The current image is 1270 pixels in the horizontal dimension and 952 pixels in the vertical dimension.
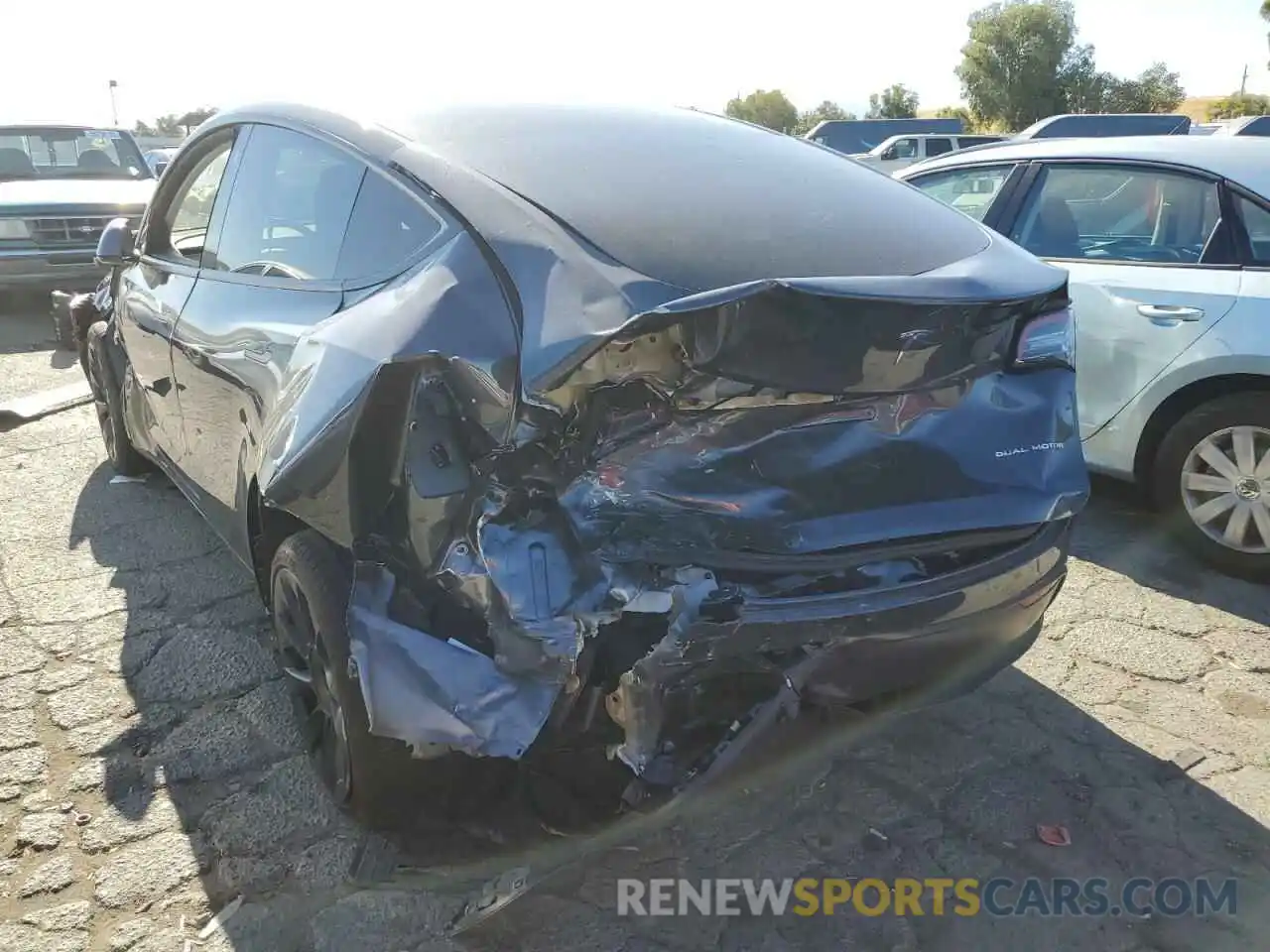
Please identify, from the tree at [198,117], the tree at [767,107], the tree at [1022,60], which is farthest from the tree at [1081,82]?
the tree at [198,117]

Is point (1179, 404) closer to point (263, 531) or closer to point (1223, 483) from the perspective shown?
point (1223, 483)

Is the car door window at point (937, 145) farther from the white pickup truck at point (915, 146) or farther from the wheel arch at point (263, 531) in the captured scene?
the wheel arch at point (263, 531)

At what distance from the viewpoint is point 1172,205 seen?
4.13 meters

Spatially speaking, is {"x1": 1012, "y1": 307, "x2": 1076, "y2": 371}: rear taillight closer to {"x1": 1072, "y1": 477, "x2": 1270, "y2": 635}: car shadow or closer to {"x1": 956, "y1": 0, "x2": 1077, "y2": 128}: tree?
{"x1": 1072, "y1": 477, "x2": 1270, "y2": 635}: car shadow

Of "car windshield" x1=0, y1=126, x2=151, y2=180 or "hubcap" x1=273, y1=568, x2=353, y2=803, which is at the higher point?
"car windshield" x1=0, y1=126, x2=151, y2=180

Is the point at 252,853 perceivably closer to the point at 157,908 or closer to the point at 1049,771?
the point at 157,908

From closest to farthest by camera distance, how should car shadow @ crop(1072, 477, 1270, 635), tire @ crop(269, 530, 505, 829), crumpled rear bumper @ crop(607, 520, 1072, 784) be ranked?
crumpled rear bumper @ crop(607, 520, 1072, 784)
tire @ crop(269, 530, 505, 829)
car shadow @ crop(1072, 477, 1270, 635)

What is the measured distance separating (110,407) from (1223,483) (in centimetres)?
481

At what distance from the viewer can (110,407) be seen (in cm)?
475

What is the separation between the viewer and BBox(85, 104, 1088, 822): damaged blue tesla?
189cm

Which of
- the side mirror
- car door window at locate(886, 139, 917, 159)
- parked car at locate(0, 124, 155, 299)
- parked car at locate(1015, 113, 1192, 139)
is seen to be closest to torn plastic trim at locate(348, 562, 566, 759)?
the side mirror

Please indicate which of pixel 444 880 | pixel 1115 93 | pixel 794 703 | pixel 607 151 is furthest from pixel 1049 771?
pixel 1115 93

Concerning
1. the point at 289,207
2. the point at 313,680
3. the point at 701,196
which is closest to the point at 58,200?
the point at 289,207

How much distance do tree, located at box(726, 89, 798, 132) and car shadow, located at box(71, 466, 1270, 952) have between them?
64.0m
